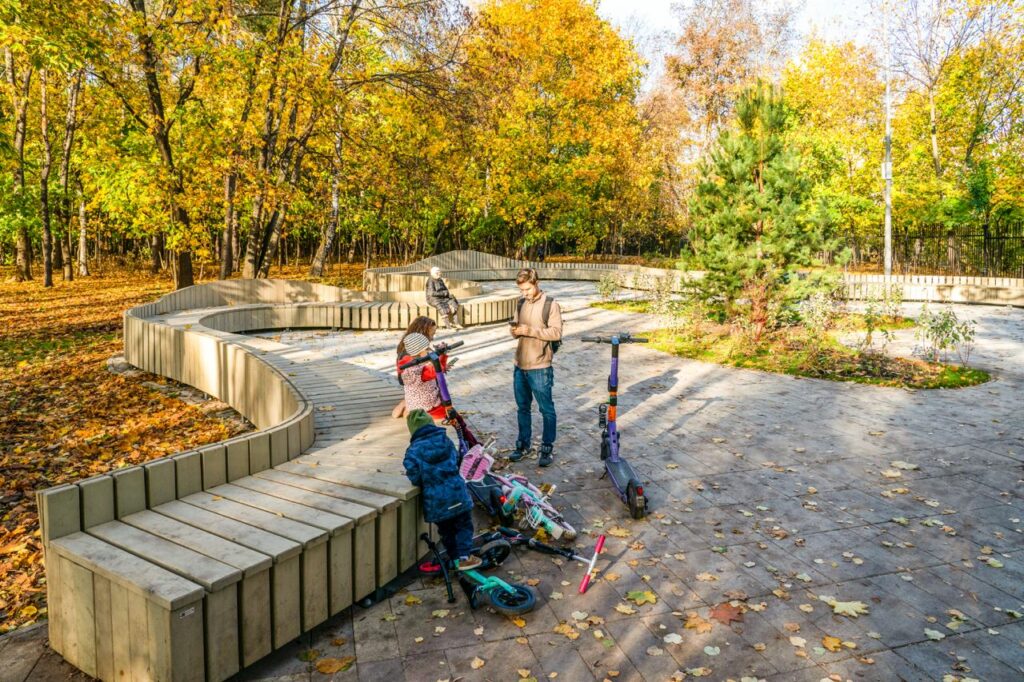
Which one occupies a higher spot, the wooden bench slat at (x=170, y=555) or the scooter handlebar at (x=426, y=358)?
the scooter handlebar at (x=426, y=358)

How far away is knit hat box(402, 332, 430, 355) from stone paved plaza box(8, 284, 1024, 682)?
61.0 inches

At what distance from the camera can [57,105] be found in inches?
1148

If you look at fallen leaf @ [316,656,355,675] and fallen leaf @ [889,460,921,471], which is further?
fallen leaf @ [889,460,921,471]

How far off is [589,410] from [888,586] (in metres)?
4.46

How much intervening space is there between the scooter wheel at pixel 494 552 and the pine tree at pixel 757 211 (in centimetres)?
891

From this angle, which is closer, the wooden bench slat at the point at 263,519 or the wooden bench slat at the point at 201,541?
the wooden bench slat at the point at 201,541

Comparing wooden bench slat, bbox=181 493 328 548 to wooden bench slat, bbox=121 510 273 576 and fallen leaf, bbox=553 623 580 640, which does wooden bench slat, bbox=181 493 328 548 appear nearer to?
wooden bench slat, bbox=121 510 273 576

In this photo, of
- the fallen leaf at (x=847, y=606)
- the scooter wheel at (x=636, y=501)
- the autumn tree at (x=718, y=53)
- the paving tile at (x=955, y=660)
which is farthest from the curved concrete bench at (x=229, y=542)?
the autumn tree at (x=718, y=53)

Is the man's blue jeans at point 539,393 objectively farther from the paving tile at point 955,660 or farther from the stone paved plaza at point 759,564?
the paving tile at point 955,660

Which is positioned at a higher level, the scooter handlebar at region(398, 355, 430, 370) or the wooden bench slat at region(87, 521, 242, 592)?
the scooter handlebar at region(398, 355, 430, 370)

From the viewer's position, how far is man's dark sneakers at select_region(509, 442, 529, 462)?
650 centimetres

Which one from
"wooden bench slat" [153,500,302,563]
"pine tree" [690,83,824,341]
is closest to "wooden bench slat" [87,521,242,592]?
"wooden bench slat" [153,500,302,563]

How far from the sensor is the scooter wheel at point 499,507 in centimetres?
500

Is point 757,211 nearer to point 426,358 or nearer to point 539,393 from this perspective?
point 539,393
